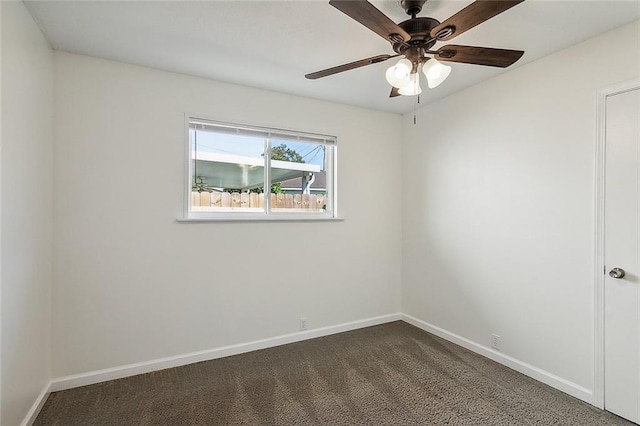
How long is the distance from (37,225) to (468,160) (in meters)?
3.51

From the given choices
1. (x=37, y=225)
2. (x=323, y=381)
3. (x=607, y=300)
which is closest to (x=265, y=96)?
(x=37, y=225)

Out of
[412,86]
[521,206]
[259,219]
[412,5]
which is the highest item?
[412,5]

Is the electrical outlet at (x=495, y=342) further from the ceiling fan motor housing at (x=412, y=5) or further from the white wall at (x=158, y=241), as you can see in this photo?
the ceiling fan motor housing at (x=412, y=5)

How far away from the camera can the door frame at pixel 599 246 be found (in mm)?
2092

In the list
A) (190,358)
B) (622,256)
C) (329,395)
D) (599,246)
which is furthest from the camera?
(190,358)

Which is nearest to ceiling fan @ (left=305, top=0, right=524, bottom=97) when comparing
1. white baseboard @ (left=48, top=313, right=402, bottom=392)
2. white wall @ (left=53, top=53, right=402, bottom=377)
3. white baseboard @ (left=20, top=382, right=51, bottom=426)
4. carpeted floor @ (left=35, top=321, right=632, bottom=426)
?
white wall @ (left=53, top=53, right=402, bottom=377)

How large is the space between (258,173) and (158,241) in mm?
1104

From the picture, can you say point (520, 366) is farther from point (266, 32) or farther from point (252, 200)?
point (266, 32)

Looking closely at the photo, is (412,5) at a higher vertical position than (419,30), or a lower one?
higher

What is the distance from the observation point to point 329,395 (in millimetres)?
2268

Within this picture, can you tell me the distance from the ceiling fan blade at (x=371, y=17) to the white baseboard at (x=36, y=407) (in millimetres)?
2866

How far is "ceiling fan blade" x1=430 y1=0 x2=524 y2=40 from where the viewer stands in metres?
1.26

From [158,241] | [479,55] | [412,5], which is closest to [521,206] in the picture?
[479,55]

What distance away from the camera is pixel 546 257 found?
7.95 feet
